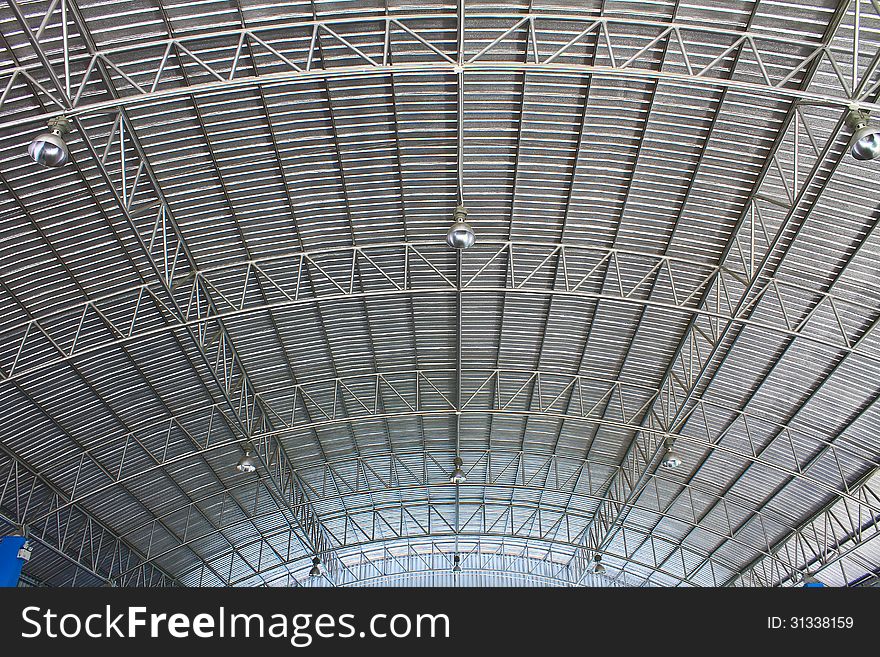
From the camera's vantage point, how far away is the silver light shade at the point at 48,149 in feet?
43.0

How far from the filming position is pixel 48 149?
13.1 meters

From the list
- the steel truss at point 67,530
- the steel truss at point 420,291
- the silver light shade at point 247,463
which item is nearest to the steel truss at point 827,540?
the steel truss at point 420,291

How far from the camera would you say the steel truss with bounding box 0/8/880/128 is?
1452 cm

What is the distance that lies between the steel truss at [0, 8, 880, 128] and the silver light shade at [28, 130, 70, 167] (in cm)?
113

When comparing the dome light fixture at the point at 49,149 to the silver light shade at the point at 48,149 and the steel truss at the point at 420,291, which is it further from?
the steel truss at the point at 420,291

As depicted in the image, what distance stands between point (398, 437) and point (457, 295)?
12.3m

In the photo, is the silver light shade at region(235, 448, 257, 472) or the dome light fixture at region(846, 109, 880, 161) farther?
the silver light shade at region(235, 448, 257, 472)

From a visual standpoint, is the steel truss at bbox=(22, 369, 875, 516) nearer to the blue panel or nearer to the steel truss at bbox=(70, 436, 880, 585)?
the blue panel

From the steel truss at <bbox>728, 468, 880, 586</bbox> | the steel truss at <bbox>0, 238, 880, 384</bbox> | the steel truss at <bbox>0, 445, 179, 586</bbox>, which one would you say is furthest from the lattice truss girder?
Answer: the steel truss at <bbox>0, 238, 880, 384</bbox>

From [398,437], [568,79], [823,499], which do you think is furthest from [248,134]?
[823,499]

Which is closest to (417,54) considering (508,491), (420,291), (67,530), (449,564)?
(420,291)

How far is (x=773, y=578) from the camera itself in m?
41.6

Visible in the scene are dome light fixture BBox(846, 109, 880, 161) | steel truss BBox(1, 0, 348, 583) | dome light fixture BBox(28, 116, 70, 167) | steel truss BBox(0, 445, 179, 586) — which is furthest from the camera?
steel truss BBox(0, 445, 179, 586)

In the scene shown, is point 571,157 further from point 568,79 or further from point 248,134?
point 248,134
